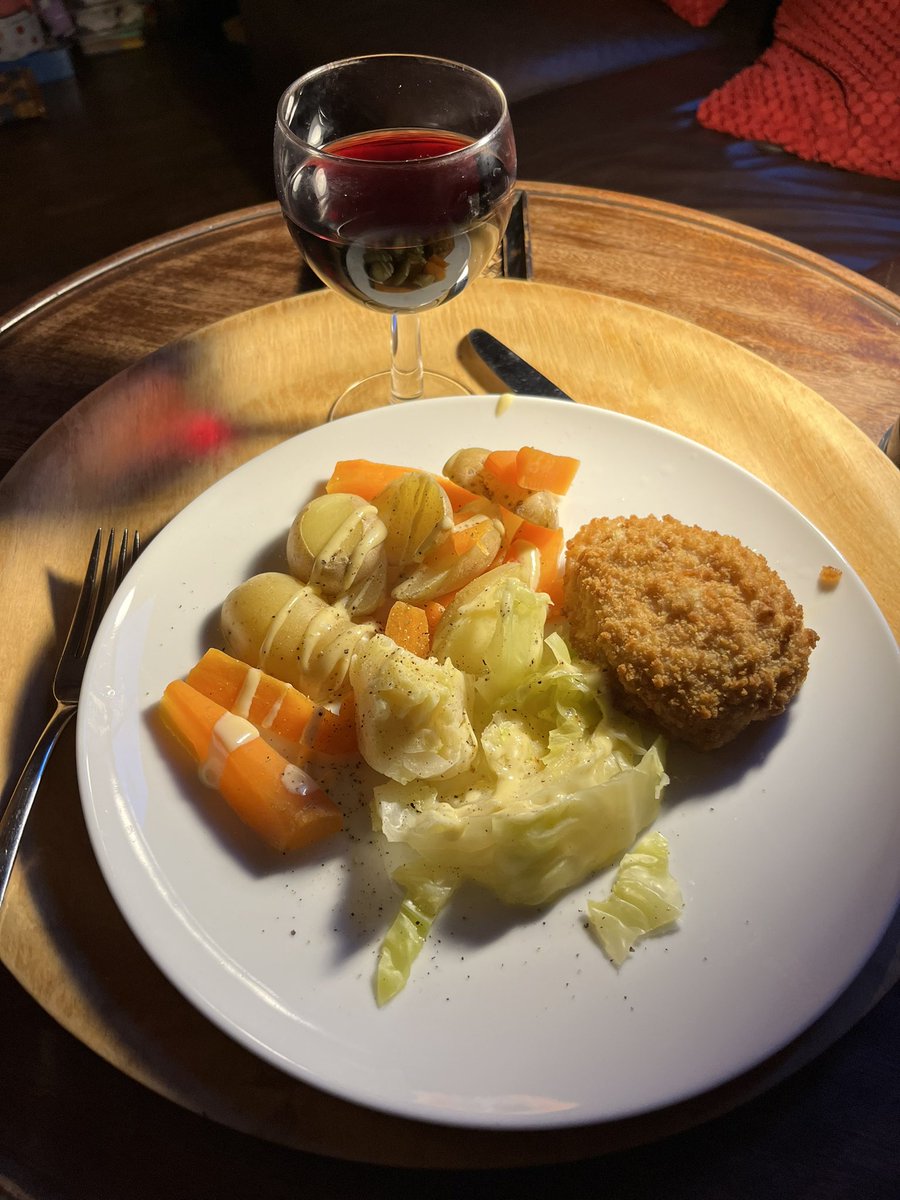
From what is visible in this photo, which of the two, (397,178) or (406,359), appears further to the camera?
(406,359)

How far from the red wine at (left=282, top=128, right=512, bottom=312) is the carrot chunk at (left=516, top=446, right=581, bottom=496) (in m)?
0.31

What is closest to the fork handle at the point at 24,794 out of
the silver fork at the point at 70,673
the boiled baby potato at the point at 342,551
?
the silver fork at the point at 70,673

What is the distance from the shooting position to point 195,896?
1.11 metres

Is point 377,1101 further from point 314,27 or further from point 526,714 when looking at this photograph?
point 314,27

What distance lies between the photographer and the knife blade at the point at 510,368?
70.6 inches

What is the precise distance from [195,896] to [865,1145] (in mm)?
782

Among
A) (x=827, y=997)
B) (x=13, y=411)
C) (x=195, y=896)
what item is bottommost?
(x=827, y=997)

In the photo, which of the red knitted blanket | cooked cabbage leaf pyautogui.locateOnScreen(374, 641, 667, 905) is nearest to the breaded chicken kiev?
cooked cabbage leaf pyautogui.locateOnScreen(374, 641, 667, 905)

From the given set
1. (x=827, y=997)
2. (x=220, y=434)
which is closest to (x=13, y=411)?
(x=220, y=434)

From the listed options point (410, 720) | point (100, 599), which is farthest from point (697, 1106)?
point (100, 599)

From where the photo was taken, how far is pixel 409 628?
53.5 inches

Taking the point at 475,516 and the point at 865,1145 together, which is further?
the point at 475,516

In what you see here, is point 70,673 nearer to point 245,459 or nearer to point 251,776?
point 251,776

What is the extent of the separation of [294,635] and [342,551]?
140mm
